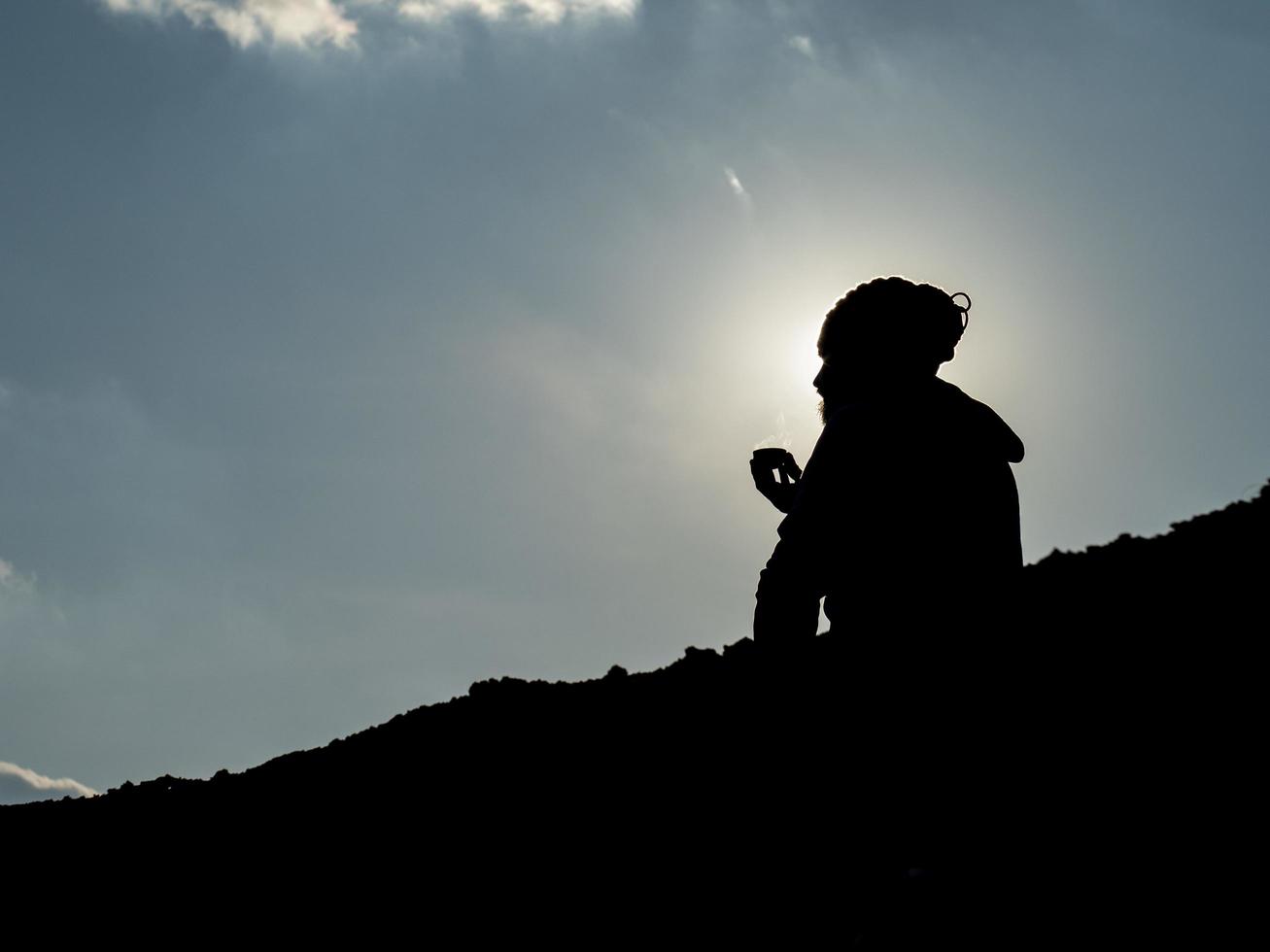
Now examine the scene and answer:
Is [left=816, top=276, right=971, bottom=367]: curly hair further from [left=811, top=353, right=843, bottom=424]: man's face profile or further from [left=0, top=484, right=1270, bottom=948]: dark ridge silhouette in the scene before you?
[left=0, top=484, right=1270, bottom=948]: dark ridge silhouette

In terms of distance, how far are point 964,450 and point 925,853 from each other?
3.45 ft

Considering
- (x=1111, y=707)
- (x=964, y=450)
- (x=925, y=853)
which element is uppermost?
(x=1111, y=707)

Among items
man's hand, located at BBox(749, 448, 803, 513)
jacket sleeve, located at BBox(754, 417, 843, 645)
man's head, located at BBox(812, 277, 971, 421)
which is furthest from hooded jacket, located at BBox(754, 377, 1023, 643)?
man's hand, located at BBox(749, 448, 803, 513)

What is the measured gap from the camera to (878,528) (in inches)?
105

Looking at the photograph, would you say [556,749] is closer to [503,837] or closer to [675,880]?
[503,837]

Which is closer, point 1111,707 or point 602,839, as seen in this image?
point 1111,707

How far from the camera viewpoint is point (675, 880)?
6035mm

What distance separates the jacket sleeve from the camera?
268cm

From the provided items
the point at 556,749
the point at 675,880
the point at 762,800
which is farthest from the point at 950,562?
the point at 556,749

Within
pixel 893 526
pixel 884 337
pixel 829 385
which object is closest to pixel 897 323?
pixel 884 337

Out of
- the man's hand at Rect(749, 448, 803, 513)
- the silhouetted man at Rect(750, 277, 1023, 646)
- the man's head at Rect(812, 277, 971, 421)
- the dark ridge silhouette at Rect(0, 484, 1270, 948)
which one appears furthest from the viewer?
the man's hand at Rect(749, 448, 803, 513)

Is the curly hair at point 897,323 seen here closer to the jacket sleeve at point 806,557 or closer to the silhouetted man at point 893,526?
the silhouetted man at point 893,526

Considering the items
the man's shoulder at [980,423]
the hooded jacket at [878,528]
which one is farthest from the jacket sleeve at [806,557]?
the man's shoulder at [980,423]

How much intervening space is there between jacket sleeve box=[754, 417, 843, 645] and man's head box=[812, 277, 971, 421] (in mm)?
382
